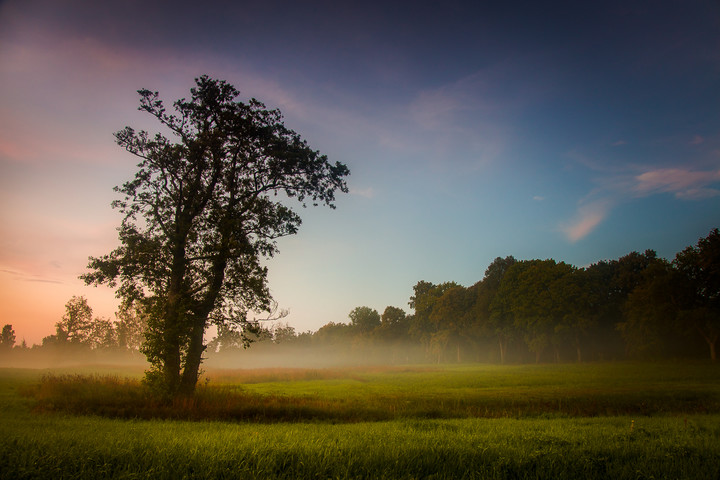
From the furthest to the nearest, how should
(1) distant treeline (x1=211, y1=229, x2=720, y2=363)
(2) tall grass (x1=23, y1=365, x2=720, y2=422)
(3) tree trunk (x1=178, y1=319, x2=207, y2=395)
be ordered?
(1) distant treeline (x1=211, y1=229, x2=720, y2=363)
(3) tree trunk (x1=178, y1=319, x2=207, y2=395)
(2) tall grass (x1=23, y1=365, x2=720, y2=422)

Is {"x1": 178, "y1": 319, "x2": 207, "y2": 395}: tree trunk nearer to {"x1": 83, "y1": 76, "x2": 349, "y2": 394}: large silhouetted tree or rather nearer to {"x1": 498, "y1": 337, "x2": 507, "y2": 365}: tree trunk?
{"x1": 83, "y1": 76, "x2": 349, "y2": 394}: large silhouetted tree

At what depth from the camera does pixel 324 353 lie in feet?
506

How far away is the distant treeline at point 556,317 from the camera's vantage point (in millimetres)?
48722

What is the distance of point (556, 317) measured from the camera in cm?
6178

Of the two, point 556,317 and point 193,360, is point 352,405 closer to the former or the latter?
point 193,360

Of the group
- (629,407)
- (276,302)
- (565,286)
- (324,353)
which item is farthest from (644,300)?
(324,353)

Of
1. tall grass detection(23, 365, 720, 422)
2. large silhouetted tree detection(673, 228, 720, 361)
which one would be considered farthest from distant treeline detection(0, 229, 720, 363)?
tall grass detection(23, 365, 720, 422)

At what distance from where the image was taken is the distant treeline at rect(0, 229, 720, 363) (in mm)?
48722

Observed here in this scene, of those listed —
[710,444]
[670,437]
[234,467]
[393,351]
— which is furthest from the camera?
[393,351]

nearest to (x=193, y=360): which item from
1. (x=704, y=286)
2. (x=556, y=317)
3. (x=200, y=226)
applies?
(x=200, y=226)

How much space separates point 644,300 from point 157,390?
6486cm

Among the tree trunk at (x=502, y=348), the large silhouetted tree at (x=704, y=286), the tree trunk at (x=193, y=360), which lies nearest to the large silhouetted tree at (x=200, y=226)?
the tree trunk at (x=193, y=360)

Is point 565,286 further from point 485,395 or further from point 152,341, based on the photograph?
point 152,341

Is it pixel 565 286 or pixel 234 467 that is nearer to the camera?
pixel 234 467
